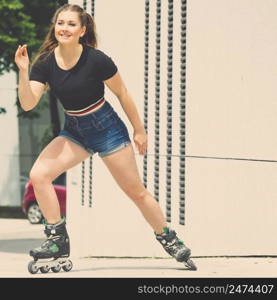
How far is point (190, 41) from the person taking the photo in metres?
9.05

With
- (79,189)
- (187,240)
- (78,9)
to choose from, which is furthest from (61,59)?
(79,189)

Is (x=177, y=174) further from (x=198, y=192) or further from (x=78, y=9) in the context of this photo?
(x=78, y=9)

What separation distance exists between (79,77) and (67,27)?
40 centimetres

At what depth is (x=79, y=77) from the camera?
272 inches

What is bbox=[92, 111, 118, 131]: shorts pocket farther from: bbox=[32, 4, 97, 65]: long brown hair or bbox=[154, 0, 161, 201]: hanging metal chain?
bbox=[154, 0, 161, 201]: hanging metal chain

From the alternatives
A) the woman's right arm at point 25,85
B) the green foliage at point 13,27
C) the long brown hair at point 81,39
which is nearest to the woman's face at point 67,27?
the long brown hair at point 81,39

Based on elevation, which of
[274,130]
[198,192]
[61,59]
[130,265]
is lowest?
[130,265]

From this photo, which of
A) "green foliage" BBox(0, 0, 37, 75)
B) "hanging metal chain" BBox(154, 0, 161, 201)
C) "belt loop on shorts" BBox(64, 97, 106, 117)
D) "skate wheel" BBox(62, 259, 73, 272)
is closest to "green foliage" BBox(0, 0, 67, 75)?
"green foliage" BBox(0, 0, 37, 75)

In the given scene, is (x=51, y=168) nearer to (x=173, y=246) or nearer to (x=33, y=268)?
(x=33, y=268)

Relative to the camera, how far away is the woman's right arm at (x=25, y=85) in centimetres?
652

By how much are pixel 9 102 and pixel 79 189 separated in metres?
23.5

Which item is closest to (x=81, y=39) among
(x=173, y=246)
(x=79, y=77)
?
(x=79, y=77)

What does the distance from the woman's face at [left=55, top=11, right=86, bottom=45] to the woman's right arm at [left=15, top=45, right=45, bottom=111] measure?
1.31 ft

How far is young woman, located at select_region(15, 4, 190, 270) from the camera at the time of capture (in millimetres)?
6938
